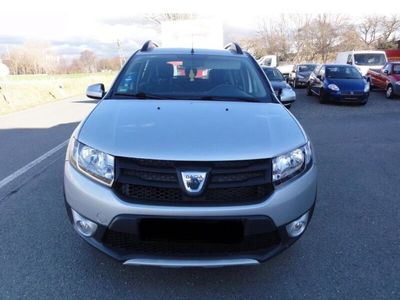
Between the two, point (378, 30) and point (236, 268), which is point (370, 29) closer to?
point (378, 30)

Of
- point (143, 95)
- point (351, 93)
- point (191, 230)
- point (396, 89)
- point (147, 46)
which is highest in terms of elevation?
point (147, 46)

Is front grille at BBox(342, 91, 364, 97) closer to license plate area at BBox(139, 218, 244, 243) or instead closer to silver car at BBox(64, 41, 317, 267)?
silver car at BBox(64, 41, 317, 267)

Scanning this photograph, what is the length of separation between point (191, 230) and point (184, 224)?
6 cm

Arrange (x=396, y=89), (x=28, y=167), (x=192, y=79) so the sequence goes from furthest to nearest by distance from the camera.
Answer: (x=396, y=89)
(x=28, y=167)
(x=192, y=79)

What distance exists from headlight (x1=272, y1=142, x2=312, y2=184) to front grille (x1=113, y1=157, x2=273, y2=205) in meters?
0.11

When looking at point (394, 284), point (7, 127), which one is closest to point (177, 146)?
point (394, 284)

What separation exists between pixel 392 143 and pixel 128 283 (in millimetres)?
6397

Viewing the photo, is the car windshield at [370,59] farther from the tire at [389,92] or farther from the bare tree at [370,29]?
the bare tree at [370,29]

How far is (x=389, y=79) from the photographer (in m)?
15.9

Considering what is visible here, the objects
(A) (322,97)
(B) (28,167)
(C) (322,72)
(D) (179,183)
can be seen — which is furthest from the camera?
(C) (322,72)

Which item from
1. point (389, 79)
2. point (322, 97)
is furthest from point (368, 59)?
point (322, 97)

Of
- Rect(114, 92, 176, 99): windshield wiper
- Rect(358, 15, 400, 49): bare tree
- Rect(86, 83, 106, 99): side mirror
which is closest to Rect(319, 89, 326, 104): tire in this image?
Rect(86, 83, 106, 99): side mirror

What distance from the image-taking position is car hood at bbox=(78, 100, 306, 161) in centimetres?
261

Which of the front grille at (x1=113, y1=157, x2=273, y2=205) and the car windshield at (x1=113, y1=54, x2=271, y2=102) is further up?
the car windshield at (x1=113, y1=54, x2=271, y2=102)
